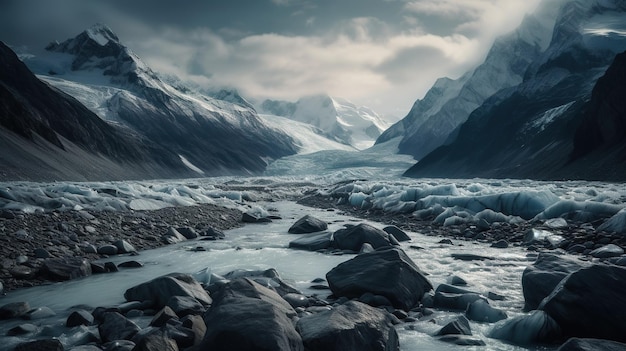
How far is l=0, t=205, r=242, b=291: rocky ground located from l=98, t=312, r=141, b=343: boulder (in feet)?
10.2

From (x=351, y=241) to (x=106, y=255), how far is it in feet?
19.0

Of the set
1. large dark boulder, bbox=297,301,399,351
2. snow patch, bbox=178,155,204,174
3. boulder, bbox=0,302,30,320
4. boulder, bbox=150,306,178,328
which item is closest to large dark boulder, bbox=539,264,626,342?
large dark boulder, bbox=297,301,399,351

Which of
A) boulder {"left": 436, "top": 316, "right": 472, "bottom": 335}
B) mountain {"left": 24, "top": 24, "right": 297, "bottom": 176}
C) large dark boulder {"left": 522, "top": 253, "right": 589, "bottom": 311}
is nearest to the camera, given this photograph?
boulder {"left": 436, "top": 316, "right": 472, "bottom": 335}

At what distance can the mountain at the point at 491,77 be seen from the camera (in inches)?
5236

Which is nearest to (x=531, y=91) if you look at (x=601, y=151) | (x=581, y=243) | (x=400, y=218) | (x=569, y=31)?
(x=569, y=31)

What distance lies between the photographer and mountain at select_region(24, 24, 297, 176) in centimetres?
13438

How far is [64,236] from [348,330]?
8.37 metres

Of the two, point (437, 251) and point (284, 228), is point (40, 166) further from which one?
point (437, 251)

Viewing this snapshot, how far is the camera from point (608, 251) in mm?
7770

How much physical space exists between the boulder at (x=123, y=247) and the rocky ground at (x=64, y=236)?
0.72ft

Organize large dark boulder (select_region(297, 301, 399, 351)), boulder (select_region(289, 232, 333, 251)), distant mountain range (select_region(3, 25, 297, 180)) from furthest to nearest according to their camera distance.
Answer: distant mountain range (select_region(3, 25, 297, 180)) → boulder (select_region(289, 232, 333, 251)) → large dark boulder (select_region(297, 301, 399, 351))

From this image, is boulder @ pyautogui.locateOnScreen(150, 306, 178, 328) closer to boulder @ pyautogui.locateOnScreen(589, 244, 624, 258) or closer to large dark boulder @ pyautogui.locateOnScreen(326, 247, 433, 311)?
large dark boulder @ pyautogui.locateOnScreen(326, 247, 433, 311)

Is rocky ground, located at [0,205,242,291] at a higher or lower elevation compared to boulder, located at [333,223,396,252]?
lower

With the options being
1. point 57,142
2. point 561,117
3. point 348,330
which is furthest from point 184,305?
point 561,117
